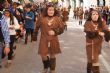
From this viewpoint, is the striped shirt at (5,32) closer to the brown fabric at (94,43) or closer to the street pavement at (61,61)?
the brown fabric at (94,43)

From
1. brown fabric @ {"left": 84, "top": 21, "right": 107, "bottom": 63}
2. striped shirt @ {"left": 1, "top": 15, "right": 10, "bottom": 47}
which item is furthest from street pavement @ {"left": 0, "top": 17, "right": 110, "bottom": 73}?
striped shirt @ {"left": 1, "top": 15, "right": 10, "bottom": 47}

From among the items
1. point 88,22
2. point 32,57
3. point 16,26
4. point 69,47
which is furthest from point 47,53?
point 69,47

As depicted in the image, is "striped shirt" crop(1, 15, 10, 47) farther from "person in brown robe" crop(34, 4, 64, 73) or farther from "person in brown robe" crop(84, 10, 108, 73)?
"person in brown robe" crop(84, 10, 108, 73)

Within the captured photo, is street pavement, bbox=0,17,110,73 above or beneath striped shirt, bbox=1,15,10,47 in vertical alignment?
beneath

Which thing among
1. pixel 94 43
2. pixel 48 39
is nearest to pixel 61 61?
pixel 48 39

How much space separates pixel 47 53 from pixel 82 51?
19.8 feet

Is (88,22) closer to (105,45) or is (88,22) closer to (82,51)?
(82,51)

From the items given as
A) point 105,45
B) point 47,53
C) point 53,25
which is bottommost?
point 105,45

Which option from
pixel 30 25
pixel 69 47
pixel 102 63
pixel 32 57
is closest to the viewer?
pixel 102 63

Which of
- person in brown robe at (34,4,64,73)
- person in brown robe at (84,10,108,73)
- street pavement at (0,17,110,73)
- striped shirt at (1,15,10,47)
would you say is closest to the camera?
striped shirt at (1,15,10,47)

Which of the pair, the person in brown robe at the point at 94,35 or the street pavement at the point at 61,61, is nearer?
the person in brown robe at the point at 94,35

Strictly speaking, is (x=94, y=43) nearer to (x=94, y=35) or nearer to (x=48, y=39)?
(x=94, y=35)

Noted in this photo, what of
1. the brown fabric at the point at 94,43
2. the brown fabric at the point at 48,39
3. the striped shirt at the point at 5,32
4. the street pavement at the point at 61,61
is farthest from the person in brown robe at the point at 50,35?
the striped shirt at the point at 5,32

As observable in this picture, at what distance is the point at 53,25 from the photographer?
1048 cm
